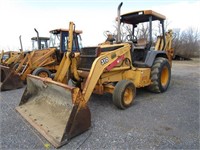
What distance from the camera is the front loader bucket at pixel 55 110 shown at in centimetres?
297

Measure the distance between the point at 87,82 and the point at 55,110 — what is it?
2.60 ft

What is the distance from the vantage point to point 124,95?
4.25 m

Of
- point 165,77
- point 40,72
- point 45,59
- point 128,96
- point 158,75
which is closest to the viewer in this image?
point 128,96

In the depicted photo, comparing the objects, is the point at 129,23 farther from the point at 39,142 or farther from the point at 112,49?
the point at 39,142

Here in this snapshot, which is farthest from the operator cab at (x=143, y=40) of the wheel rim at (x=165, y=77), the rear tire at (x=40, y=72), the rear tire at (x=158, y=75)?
the rear tire at (x=40, y=72)

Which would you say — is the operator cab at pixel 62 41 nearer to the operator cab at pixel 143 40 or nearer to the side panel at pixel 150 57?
the operator cab at pixel 143 40

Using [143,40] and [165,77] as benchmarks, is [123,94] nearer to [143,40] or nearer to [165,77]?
[143,40]

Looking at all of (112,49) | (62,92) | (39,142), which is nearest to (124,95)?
(112,49)

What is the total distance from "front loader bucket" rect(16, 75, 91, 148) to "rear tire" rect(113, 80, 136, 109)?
41.7 inches

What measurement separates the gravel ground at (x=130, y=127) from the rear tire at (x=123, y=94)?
0.49 feet

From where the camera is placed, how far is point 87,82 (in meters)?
3.57

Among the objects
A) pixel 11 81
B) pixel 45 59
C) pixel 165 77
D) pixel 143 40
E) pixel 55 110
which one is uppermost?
pixel 143 40

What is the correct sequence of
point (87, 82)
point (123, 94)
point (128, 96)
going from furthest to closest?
point (128, 96) < point (123, 94) < point (87, 82)

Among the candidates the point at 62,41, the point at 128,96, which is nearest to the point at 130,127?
the point at 128,96
